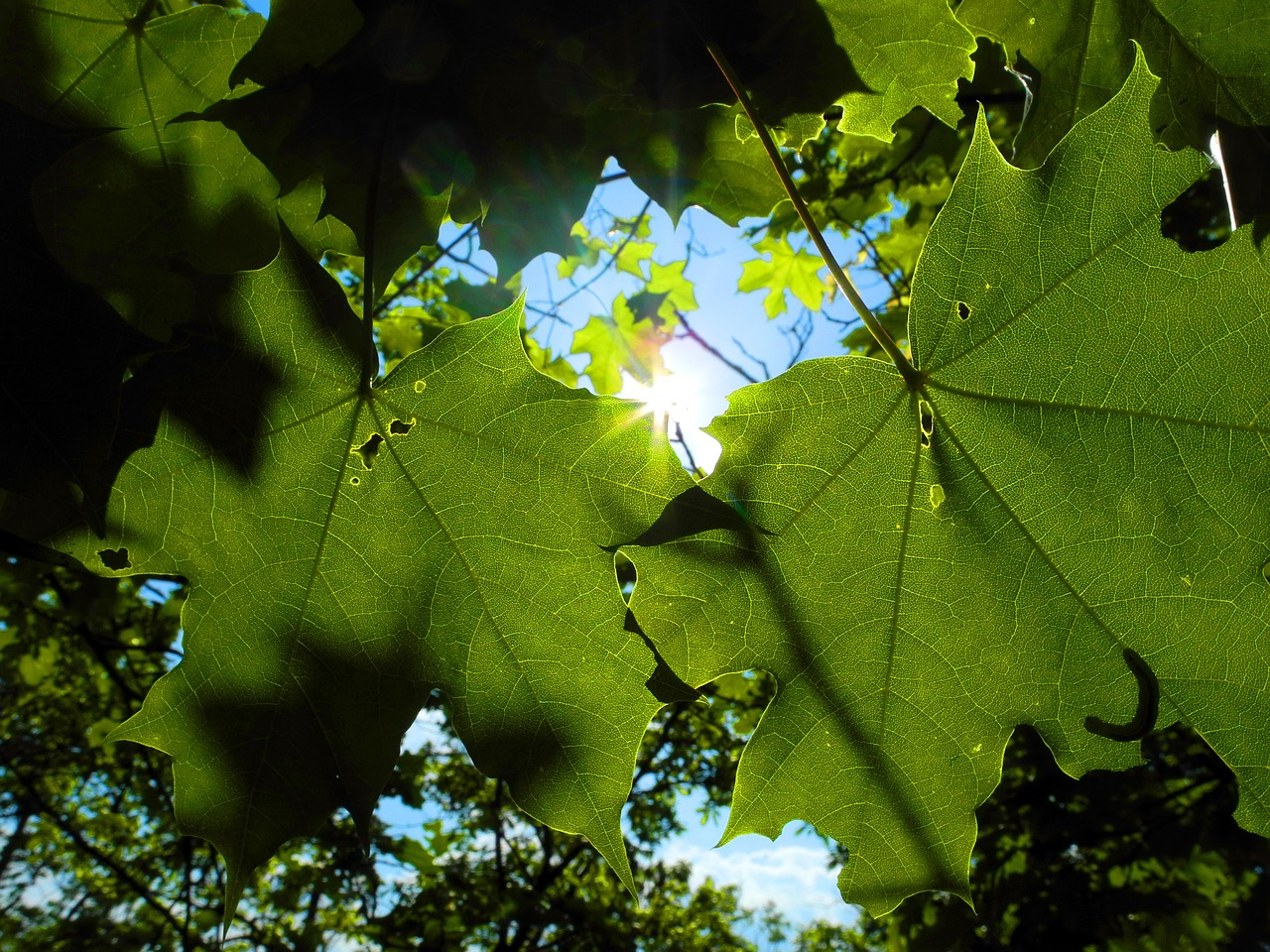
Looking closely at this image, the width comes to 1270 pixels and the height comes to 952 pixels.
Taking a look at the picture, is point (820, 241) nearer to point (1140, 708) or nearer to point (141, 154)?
point (1140, 708)

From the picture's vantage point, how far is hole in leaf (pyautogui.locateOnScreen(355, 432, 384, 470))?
1.08 m

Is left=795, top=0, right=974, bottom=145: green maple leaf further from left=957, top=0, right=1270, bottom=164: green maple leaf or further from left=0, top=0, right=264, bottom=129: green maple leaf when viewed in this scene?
left=0, top=0, right=264, bottom=129: green maple leaf

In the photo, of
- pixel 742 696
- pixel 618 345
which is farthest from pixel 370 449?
pixel 742 696

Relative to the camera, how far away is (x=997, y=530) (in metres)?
1.11

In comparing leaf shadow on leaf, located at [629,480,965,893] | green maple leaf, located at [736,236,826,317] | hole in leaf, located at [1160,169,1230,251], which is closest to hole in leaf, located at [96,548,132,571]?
leaf shadow on leaf, located at [629,480,965,893]

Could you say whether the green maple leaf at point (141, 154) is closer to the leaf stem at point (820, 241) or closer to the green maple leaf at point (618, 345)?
the leaf stem at point (820, 241)

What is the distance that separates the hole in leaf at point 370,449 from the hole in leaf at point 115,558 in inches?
13.6

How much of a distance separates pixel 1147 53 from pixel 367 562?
4.68 ft

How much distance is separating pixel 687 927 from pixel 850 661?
33.3 feet

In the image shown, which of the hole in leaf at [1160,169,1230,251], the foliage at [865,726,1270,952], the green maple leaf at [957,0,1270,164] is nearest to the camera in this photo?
the green maple leaf at [957,0,1270,164]

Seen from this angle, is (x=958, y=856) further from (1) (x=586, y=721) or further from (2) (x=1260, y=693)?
(1) (x=586, y=721)

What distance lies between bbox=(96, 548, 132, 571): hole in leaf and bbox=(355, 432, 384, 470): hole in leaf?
13.6 inches

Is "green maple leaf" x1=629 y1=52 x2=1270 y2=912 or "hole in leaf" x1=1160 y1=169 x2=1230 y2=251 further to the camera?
"hole in leaf" x1=1160 y1=169 x2=1230 y2=251

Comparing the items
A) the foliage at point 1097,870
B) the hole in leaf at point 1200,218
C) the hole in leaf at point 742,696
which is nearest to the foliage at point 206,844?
the hole in leaf at point 742,696
